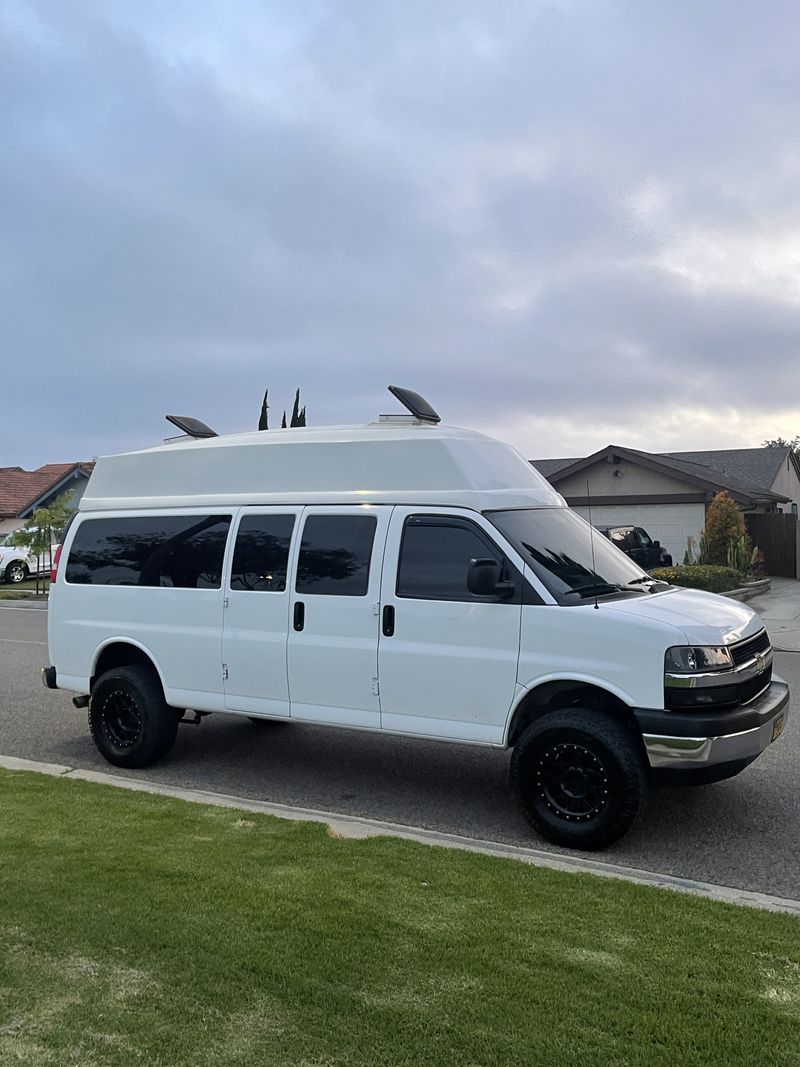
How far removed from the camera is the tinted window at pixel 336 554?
6508 millimetres

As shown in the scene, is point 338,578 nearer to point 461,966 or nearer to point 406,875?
point 406,875

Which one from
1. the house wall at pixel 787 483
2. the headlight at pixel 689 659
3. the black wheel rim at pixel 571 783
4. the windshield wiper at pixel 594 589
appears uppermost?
the house wall at pixel 787 483

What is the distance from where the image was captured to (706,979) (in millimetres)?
3572

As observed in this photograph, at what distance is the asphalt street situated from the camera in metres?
5.53

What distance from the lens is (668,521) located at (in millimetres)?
29281

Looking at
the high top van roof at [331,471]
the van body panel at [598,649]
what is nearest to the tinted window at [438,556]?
the high top van roof at [331,471]

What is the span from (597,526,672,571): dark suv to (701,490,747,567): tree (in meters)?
1.30

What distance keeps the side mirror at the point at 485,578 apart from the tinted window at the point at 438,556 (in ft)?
0.62

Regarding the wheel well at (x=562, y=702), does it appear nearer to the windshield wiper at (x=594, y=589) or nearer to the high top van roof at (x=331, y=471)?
the windshield wiper at (x=594, y=589)

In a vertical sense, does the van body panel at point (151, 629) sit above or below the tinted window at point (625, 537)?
below

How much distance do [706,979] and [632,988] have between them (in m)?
0.32

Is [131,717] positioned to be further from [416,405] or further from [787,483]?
[787,483]

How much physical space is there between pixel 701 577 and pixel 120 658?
52.2 ft

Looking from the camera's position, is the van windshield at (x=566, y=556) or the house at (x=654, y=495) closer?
the van windshield at (x=566, y=556)
